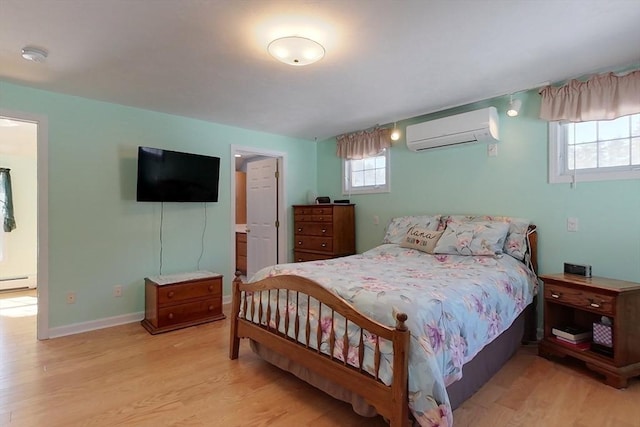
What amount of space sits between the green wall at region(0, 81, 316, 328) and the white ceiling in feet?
0.77

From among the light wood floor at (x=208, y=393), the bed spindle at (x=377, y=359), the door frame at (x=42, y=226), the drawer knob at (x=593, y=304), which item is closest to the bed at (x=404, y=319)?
the bed spindle at (x=377, y=359)

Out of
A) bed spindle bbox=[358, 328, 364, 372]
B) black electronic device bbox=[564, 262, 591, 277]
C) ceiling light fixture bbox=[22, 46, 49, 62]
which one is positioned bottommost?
bed spindle bbox=[358, 328, 364, 372]

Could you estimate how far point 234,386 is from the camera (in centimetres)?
222

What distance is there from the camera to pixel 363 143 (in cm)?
448

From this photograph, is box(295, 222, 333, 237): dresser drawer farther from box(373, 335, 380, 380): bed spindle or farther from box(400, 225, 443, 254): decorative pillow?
box(373, 335, 380, 380): bed spindle

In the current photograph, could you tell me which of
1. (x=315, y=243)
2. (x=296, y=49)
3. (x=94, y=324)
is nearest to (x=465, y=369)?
(x=296, y=49)

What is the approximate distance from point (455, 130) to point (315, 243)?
2.29 m

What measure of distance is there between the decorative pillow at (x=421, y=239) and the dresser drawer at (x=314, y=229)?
1.15 m

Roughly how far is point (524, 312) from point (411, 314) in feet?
6.12

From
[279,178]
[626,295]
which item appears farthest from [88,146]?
[626,295]

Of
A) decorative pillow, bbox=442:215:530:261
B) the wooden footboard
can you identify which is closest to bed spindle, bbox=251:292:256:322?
the wooden footboard

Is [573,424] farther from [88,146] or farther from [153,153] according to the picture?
[88,146]

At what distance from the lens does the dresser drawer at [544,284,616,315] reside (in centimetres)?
223

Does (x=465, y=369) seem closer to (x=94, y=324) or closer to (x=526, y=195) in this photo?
(x=526, y=195)
